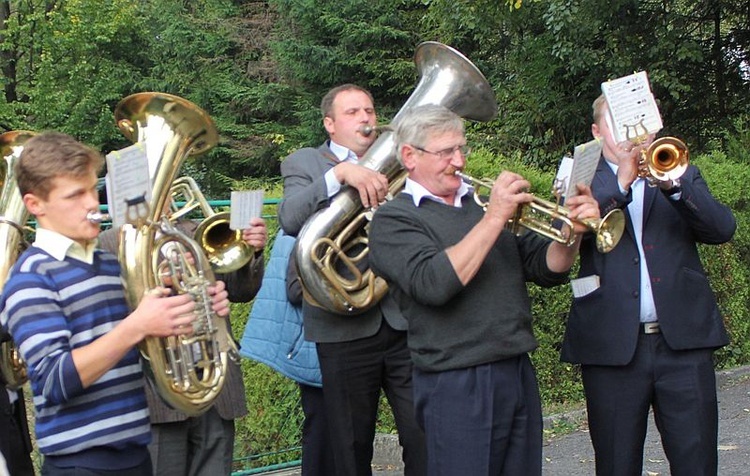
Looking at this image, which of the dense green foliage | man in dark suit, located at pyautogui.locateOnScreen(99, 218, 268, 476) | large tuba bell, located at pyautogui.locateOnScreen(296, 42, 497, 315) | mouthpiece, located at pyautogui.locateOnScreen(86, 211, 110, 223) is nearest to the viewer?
mouthpiece, located at pyautogui.locateOnScreen(86, 211, 110, 223)

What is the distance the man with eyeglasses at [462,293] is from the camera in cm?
332

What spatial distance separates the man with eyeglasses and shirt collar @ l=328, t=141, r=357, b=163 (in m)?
1.09

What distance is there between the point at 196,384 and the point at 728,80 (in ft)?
38.4

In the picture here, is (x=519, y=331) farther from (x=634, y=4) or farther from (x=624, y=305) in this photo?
(x=634, y=4)

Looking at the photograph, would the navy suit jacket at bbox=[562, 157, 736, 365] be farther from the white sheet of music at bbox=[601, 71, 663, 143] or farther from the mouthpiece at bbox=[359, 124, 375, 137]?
the mouthpiece at bbox=[359, 124, 375, 137]

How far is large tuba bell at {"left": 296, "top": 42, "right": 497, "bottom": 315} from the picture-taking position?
426 cm

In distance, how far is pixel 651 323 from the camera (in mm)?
4039

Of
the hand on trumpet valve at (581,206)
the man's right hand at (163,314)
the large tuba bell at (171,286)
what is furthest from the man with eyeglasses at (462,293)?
the man's right hand at (163,314)

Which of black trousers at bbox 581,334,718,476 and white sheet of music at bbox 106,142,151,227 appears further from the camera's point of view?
black trousers at bbox 581,334,718,476

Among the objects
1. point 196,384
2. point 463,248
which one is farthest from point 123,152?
point 463,248

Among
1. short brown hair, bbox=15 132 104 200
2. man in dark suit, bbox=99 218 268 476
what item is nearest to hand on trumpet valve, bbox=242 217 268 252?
man in dark suit, bbox=99 218 268 476

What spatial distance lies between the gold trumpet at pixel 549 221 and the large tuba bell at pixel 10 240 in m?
1.69

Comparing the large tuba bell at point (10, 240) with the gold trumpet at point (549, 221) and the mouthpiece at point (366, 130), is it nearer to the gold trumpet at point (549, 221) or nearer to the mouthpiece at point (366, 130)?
the mouthpiece at point (366, 130)

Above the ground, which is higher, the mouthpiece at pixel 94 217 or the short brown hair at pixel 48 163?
the short brown hair at pixel 48 163
